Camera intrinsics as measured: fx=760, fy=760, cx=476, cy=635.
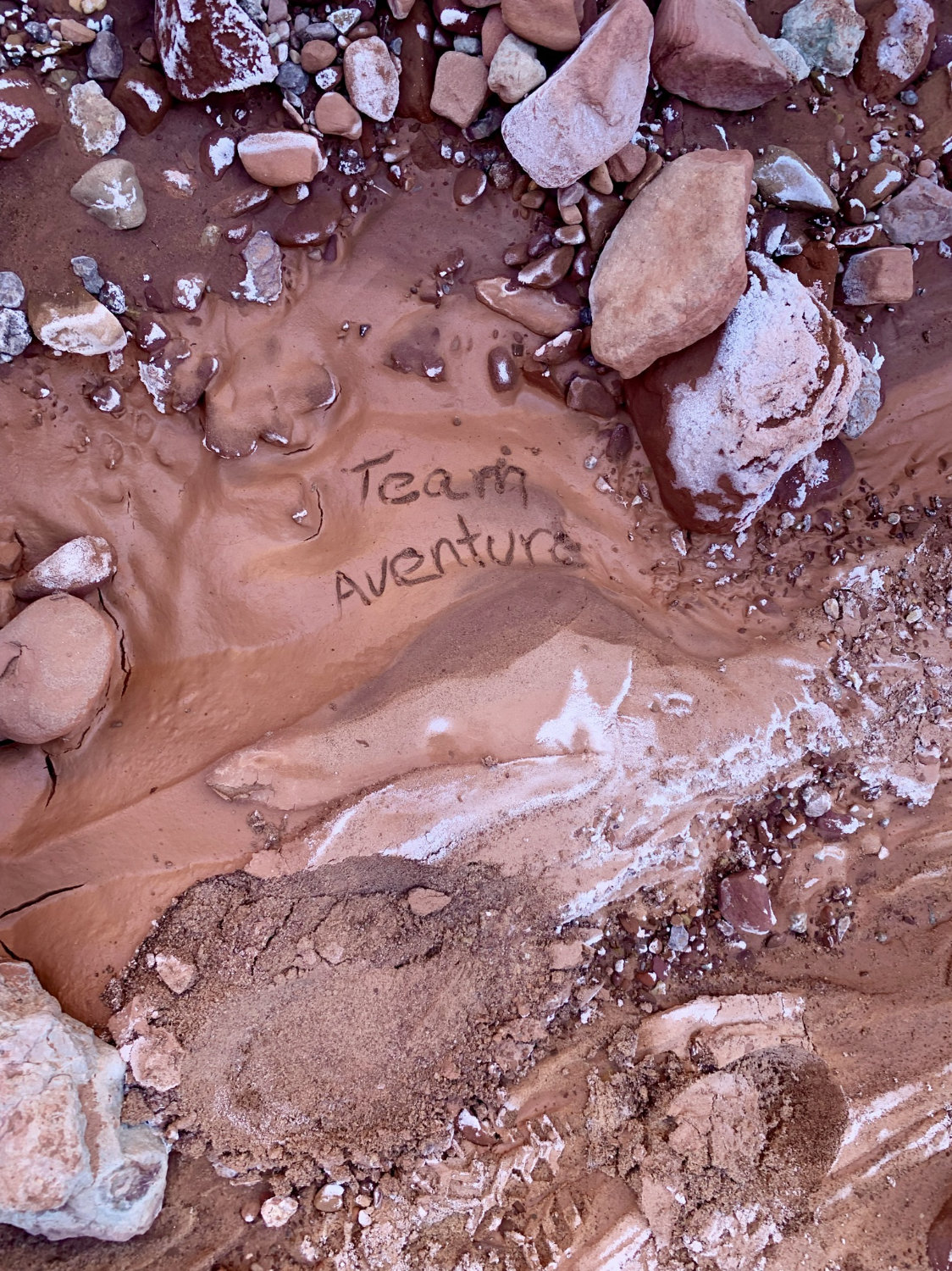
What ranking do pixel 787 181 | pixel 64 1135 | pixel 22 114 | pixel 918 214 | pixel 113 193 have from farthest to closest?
pixel 918 214 < pixel 787 181 < pixel 113 193 < pixel 22 114 < pixel 64 1135

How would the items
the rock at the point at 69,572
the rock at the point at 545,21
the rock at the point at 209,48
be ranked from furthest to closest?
1. the rock at the point at 69,572
2. the rock at the point at 545,21
3. the rock at the point at 209,48

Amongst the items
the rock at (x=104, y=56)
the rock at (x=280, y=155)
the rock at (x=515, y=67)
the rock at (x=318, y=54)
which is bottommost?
the rock at (x=280, y=155)

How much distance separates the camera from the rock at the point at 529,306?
2.79 metres

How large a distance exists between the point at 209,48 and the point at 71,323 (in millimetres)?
971

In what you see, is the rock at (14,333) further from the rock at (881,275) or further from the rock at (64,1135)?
the rock at (881,275)

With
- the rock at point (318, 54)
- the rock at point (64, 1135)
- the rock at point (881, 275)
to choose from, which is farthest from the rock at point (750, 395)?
the rock at point (64, 1135)

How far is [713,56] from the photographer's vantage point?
2.55 m

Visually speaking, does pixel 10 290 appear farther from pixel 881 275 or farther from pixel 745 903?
pixel 745 903

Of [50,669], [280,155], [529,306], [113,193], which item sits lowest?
[50,669]

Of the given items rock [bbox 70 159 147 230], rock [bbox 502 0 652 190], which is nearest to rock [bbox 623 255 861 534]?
rock [bbox 502 0 652 190]

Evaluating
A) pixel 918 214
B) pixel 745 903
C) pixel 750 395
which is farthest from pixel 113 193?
pixel 745 903

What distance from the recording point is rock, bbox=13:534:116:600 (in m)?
2.58

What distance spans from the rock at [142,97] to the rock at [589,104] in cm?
115

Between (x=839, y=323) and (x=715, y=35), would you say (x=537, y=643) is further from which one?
(x=715, y=35)
